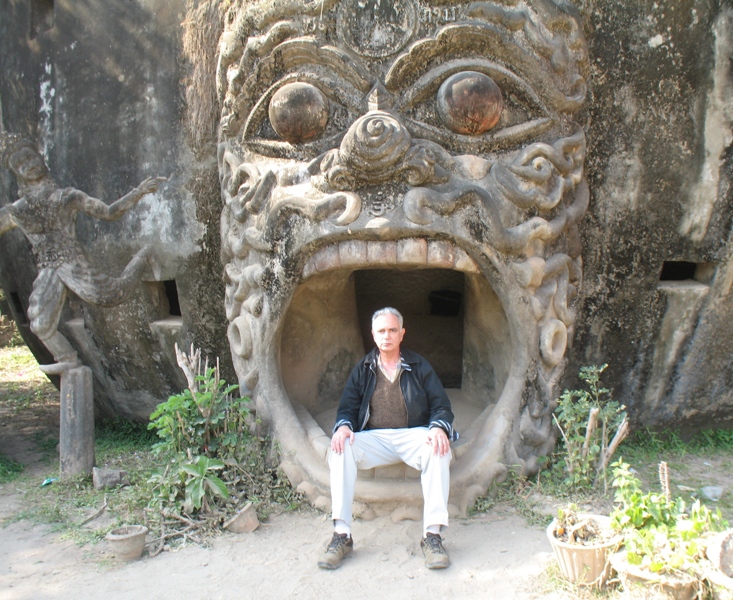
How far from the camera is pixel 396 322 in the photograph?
11.3 ft

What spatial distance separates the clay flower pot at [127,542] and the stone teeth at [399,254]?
5.36 ft

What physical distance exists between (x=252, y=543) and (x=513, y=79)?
2.68 metres

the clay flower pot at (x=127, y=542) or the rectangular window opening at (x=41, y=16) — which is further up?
the rectangular window opening at (x=41, y=16)

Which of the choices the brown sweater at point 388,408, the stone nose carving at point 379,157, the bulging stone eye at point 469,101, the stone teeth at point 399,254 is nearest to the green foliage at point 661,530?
the brown sweater at point 388,408

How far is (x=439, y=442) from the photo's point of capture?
3186 millimetres

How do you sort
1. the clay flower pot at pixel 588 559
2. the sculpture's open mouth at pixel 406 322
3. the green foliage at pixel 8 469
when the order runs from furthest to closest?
1. the green foliage at pixel 8 469
2. the sculpture's open mouth at pixel 406 322
3. the clay flower pot at pixel 588 559

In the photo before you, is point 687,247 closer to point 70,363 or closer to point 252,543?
point 252,543

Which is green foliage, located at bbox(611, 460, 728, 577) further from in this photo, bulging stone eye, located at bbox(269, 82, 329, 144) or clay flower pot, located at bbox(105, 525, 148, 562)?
bulging stone eye, located at bbox(269, 82, 329, 144)

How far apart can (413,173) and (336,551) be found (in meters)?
1.84

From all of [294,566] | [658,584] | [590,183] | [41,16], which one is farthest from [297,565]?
[41,16]

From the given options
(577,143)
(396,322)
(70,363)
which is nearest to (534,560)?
(396,322)

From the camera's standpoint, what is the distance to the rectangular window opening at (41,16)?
4980 millimetres

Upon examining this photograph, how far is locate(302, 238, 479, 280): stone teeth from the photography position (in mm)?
3536

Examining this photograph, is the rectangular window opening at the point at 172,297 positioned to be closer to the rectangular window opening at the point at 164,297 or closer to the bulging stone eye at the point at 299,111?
the rectangular window opening at the point at 164,297
